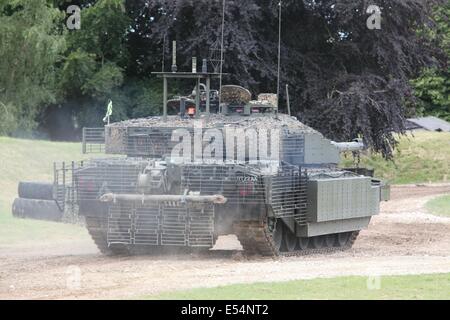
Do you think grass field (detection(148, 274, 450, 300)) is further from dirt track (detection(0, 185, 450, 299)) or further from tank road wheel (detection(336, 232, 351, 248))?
tank road wheel (detection(336, 232, 351, 248))

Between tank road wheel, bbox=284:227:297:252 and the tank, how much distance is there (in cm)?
2

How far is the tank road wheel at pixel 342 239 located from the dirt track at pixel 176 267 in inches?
10.0

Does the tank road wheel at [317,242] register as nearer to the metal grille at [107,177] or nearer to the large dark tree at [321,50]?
the metal grille at [107,177]

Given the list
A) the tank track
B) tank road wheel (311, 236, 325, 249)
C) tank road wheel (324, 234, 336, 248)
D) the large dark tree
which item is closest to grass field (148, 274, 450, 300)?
the tank track

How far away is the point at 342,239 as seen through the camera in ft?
70.4

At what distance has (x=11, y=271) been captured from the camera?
16.4m

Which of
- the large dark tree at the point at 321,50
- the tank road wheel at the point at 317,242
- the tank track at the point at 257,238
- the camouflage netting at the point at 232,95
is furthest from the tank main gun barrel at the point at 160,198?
the large dark tree at the point at 321,50

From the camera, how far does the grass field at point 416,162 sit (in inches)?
1631

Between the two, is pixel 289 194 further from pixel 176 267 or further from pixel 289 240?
pixel 176 267

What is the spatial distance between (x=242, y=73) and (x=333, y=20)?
4433 mm

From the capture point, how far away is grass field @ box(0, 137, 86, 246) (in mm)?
23516

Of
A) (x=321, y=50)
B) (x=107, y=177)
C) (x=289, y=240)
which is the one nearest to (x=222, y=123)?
(x=289, y=240)

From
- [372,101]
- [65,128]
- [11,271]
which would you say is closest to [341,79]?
[372,101]
